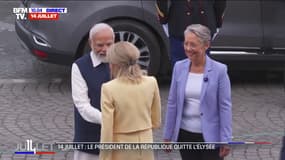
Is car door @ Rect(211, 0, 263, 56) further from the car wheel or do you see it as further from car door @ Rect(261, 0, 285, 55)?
the car wheel

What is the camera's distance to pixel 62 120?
8.14 meters

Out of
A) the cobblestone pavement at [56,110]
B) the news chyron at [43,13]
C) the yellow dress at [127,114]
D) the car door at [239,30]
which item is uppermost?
the news chyron at [43,13]

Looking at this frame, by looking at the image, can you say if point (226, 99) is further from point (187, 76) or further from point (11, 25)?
point (11, 25)

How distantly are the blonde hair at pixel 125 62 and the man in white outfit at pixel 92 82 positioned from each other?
1.33 ft

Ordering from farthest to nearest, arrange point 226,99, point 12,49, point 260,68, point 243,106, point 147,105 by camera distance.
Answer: point 12,49 → point 260,68 → point 243,106 → point 226,99 → point 147,105

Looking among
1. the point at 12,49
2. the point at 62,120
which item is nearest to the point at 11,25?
the point at 12,49

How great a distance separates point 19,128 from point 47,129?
298mm

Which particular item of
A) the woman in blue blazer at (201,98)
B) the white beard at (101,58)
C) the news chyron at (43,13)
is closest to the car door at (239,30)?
the news chyron at (43,13)

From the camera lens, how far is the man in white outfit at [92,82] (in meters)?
5.08

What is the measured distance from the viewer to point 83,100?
200 inches

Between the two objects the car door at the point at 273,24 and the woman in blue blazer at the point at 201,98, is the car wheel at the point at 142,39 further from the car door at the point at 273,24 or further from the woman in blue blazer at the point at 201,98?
the woman in blue blazer at the point at 201,98

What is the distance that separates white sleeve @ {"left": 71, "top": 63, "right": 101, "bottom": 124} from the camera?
5039 mm

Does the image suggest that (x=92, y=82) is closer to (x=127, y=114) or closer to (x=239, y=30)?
(x=127, y=114)

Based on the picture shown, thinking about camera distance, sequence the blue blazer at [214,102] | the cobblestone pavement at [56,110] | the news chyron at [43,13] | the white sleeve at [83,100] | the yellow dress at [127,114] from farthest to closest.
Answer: the news chyron at [43,13]
the cobblestone pavement at [56,110]
the blue blazer at [214,102]
the white sleeve at [83,100]
the yellow dress at [127,114]
